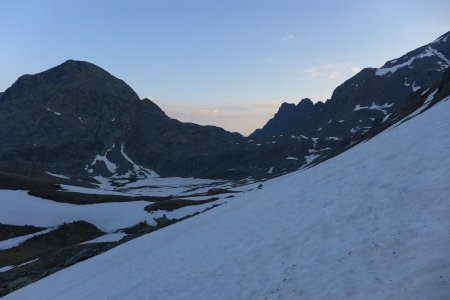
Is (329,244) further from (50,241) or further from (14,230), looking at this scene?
(14,230)

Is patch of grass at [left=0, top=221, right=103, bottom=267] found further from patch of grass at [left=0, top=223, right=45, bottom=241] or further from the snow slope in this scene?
the snow slope

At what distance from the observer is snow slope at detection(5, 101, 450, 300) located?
39.5 feet

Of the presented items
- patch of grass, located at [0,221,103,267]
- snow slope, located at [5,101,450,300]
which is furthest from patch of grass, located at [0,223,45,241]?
snow slope, located at [5,101,450,300]

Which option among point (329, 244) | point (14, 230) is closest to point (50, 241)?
point (14, 230)

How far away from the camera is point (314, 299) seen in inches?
476

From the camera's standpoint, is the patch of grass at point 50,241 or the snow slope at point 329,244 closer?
the snow slope at point 329,244

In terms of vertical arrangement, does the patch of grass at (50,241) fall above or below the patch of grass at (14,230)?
below

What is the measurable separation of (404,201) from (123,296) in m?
13.9

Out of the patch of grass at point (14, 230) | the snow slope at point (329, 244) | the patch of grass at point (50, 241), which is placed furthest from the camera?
the patch of grass at point (14, 230)

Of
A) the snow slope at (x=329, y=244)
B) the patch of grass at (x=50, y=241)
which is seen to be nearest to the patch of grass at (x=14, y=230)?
the patch of grass at (x=50, y=241)

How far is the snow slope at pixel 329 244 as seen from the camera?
39.5 feet

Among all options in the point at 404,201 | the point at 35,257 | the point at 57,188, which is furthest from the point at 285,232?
the point at 57,188

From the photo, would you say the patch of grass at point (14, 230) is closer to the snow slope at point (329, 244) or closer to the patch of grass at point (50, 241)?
the patch of grass at point (50, 241)

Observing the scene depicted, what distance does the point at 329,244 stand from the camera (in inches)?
600
